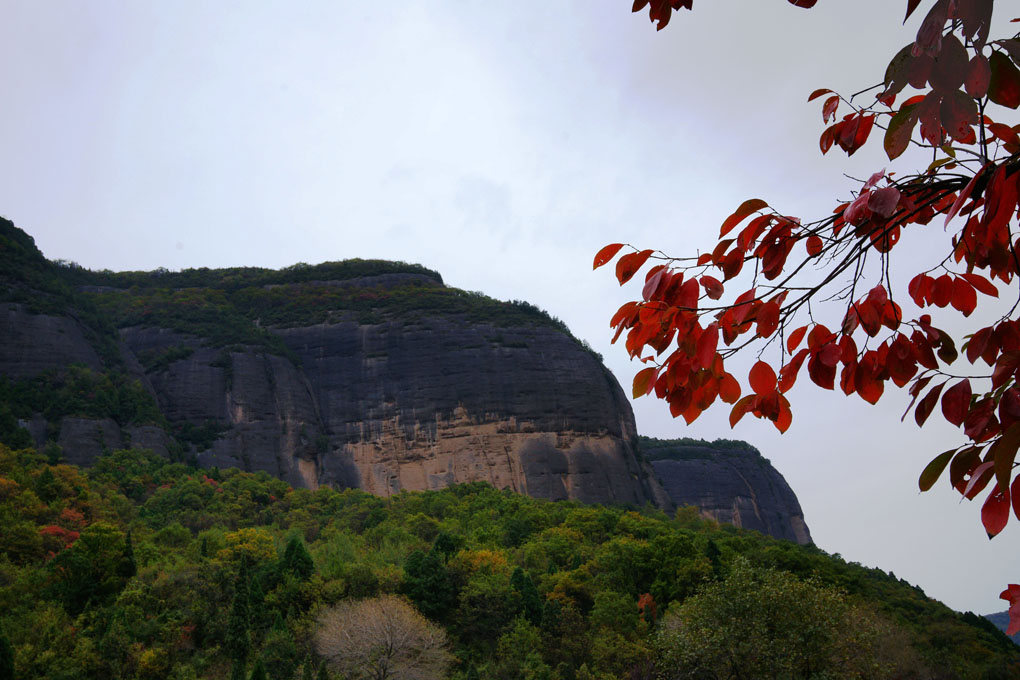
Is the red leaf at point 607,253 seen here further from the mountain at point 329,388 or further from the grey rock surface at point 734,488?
the grey rock surface at point 734,488

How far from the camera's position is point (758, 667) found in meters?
16.5

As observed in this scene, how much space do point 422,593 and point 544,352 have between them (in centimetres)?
3200

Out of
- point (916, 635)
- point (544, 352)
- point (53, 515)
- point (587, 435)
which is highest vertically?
point (544, 352)

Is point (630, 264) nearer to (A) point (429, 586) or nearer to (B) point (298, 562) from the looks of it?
(A) point (429, 586)

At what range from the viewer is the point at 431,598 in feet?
96.3

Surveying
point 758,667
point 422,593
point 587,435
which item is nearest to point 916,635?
point 758,667

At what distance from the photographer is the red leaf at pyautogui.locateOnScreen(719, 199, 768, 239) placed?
2.49 meters

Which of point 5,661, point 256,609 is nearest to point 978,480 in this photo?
point 5,661

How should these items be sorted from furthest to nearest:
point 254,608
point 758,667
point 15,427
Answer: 1. point 15,427
2. point 254,608
3. point 758,667

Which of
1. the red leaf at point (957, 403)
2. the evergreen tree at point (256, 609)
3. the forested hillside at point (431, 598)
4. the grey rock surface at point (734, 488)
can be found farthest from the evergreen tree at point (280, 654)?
the grey rock surface at point (734, 488)

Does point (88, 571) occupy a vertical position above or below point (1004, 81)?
above

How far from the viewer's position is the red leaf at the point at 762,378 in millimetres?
2670

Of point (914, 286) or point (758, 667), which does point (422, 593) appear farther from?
point (914, 286)

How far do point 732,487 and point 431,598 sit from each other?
58953 millimetres
